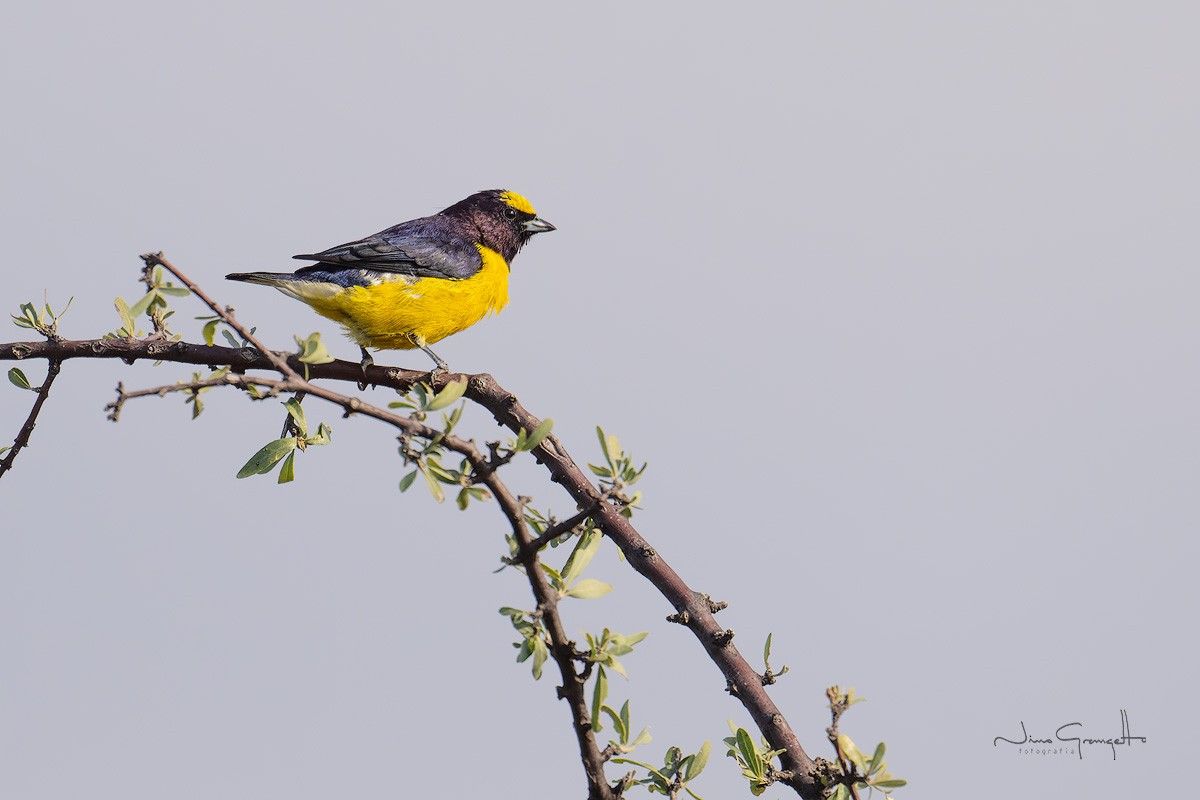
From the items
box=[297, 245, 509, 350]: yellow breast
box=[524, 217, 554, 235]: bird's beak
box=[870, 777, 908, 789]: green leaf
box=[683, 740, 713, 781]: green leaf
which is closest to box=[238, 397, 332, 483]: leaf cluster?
box=[683, 740, 713, 781]: green leaf

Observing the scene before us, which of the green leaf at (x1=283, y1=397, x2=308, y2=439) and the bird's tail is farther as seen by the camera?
the bird's tail

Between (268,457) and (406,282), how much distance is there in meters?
2.96

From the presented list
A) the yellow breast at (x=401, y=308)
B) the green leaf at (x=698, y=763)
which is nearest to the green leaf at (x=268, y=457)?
the green leaf at (x=698, y=763)

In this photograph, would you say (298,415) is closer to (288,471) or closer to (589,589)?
(288,471)

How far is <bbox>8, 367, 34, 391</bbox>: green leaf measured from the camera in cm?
336

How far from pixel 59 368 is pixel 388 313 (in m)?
2.49

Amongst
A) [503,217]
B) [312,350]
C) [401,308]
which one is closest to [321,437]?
[312,350]

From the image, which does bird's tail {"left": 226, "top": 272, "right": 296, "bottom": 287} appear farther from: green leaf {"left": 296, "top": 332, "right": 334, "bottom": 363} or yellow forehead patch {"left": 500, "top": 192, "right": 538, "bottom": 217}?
green leaf {"left": 296, "top": 332, "right": 334, "bottom": 363}

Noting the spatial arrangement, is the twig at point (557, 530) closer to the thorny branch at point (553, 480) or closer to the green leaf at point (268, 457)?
the thorny branch at point (553, 480)

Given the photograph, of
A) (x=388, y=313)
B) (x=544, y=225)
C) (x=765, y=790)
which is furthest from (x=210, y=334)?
(x=544, y=225)

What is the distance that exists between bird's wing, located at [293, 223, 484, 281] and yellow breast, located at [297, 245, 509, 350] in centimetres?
9

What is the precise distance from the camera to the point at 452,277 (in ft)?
20.4

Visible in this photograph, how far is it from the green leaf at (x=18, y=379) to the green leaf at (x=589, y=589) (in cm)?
180

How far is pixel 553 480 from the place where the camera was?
324 cm
